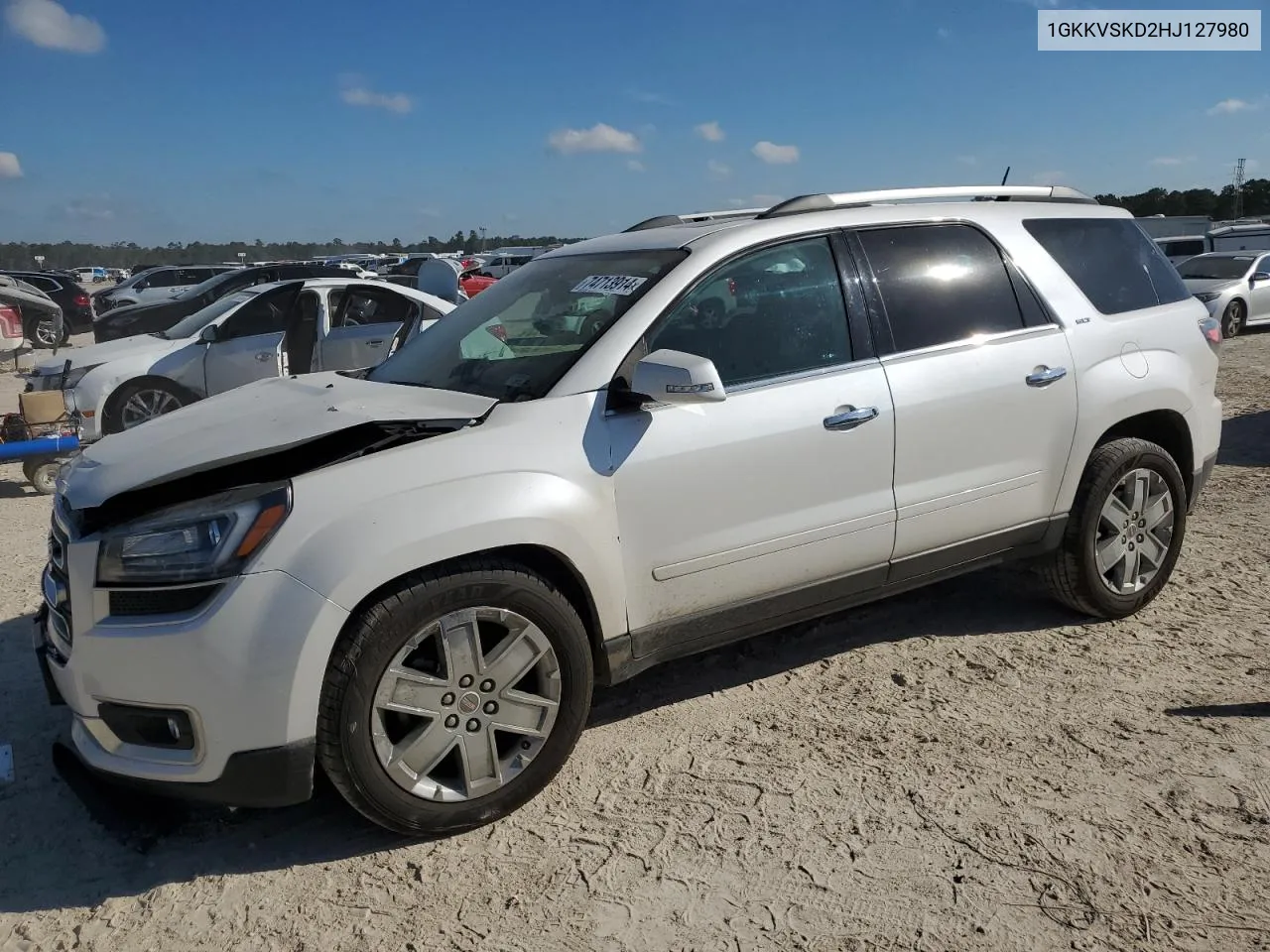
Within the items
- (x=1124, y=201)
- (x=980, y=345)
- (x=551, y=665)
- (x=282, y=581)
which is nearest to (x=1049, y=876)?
(x=551, y=665)

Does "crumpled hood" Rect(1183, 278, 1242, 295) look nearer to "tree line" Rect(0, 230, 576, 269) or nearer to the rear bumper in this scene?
the rear bumper

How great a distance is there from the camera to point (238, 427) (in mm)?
3199

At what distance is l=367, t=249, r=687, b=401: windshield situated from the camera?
337cm

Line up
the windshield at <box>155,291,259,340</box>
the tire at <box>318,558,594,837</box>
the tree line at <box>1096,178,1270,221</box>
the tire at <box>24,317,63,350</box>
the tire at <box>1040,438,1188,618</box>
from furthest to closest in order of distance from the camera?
1. the tree line at <box>1096,178,1270,221</box>
2. the tire at <box>24,317,63,350</box>
3. the windshield at <box>155,291,259,340</box>
4. the tire at <box>1040,438,1188,618</box>
5. the tire at <box>318,558,594,837</box>

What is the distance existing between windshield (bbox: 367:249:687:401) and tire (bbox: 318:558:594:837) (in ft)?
2.35

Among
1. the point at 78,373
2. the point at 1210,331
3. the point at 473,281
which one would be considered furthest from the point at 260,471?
the point at 473,281

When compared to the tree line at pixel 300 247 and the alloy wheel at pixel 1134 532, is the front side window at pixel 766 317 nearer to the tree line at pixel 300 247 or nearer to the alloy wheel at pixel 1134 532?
the alloy wheel at pixel 1134 532

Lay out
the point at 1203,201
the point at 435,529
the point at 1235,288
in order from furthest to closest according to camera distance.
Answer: the point at 1203,201
the point at 1235,288
the point at 435,529

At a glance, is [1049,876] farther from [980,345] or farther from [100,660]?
[100,660]

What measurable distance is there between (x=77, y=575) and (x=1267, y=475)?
290 inches

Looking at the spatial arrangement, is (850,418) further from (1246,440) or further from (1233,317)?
(1233,317)

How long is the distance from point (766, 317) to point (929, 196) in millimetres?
1283

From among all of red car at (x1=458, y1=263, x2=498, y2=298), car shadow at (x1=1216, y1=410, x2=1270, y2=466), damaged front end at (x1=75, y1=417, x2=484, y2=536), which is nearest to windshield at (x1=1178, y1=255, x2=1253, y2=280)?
car shadow at (x1=1216, y1=410, x2=1270, y2=466)

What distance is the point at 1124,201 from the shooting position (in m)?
58.6
